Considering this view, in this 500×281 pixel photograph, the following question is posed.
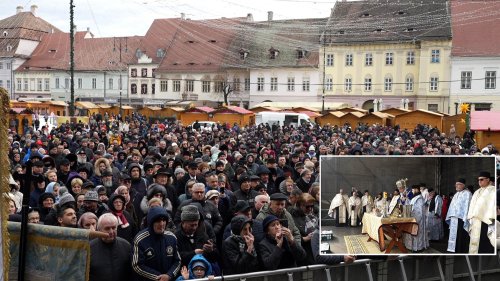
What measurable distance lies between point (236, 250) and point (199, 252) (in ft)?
1.19

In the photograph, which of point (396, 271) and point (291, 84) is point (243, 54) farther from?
point (396, 271)

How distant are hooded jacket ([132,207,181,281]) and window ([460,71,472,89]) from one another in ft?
190

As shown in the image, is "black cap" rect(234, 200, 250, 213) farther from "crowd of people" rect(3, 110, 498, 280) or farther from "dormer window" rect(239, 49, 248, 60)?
"dormer window" rect(239, 49, 248, 60)

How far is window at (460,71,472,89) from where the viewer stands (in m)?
59.7

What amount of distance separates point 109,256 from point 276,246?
1.57m

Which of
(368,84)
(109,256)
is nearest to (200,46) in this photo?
(368,84)

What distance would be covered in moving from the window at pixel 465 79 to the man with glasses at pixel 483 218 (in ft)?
191

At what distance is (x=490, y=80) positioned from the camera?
58906 mm

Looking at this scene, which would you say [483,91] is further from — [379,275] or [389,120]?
[379,275]

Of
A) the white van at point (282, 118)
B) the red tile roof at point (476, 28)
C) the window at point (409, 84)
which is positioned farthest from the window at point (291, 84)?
the white van at point (282, 118)

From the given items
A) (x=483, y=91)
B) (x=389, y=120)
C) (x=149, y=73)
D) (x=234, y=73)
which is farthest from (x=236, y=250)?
(x=149, y=73)

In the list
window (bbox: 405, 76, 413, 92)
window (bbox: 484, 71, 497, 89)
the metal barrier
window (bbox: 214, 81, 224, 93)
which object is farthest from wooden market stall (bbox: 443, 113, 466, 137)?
window (bbox: 214, 81, 224, 93)

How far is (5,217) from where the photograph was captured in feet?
11.3

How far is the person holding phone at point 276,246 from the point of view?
6152 millimetres
